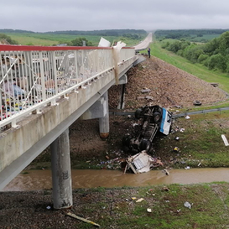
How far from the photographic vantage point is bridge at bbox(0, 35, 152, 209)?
15.3 ft

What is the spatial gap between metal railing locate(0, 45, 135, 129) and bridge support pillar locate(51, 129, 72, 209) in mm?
3077

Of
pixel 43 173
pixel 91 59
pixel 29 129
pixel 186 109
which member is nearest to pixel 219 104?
pixel 186 109

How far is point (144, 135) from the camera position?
19.2m

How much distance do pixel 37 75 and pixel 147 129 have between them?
46.8 ft

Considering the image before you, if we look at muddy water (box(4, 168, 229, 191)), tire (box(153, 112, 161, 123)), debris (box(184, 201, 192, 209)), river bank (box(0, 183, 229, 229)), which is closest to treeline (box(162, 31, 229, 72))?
tire (box(153, 112, 161, 123))

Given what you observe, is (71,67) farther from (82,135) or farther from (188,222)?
(82,135)

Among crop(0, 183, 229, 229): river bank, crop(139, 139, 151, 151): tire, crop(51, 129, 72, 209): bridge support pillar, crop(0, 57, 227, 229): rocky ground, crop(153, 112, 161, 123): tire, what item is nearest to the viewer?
crop(0, 183, 229, 229): river bank

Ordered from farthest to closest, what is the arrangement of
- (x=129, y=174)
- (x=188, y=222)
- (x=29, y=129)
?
(x=129, y=174)
(x=188, y=222)
(x=29, y=129)

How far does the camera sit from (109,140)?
20.6m

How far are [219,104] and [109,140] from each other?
39.3 ft

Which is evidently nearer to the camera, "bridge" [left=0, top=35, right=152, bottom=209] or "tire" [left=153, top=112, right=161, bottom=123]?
"bridge" [left=0, top=35, right=152, bottom=209]

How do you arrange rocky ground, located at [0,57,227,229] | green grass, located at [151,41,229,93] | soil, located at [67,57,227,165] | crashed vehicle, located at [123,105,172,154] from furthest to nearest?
green grass, located at [151,41,229,93], soil, located at [67,57,227,165], crashed vehicle, located at [123,105,172,154], rocky ground, located at [0,57,227,229]

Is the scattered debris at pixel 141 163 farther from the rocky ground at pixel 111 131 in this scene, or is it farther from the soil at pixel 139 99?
the rocky ground at pixel 111 131

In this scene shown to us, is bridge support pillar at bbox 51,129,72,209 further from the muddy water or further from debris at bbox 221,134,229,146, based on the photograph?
debris at bbox 221,134,229,146
